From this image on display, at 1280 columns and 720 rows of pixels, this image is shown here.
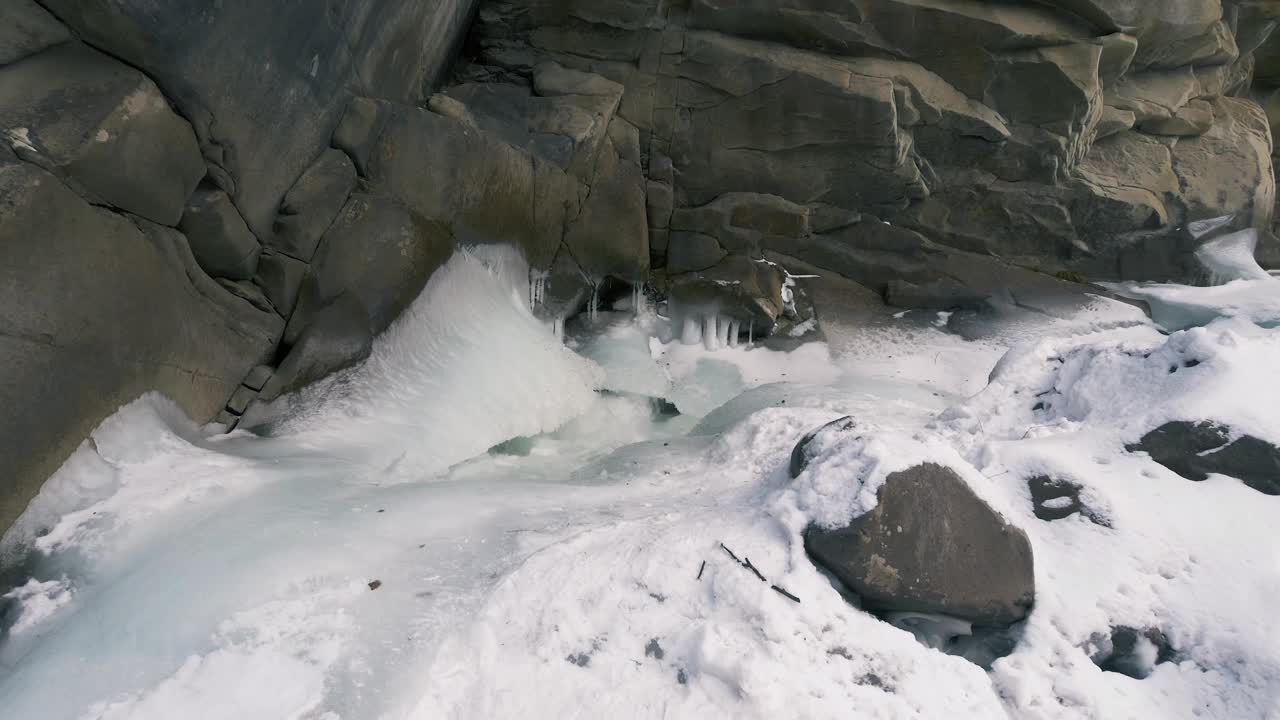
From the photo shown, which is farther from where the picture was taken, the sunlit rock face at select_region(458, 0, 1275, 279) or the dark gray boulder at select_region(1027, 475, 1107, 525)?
the sunlit rock face at select_region(458, 0, 1275, 279)

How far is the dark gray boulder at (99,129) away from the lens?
3980 mm

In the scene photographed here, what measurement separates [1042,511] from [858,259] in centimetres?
612

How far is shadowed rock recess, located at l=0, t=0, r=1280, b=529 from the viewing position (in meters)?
4.15

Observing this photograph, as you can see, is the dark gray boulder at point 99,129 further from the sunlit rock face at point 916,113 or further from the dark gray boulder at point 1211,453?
the dark gray boulder at point 1211,453

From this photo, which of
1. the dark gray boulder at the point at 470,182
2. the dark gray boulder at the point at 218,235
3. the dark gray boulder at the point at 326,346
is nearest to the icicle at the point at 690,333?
the dark gray boulder at the point at 470,182

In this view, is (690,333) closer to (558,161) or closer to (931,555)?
(558,161)

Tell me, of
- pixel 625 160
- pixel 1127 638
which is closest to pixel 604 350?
pixel 625 160

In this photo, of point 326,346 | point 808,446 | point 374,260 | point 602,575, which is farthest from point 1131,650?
point 374,260

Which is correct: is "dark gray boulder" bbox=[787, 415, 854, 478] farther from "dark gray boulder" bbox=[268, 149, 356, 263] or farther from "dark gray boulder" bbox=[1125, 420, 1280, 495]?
"dark gray boulder" bbox=[268, 149, 356, 263]

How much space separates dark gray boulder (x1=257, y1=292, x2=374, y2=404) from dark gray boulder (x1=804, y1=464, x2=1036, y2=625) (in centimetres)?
392

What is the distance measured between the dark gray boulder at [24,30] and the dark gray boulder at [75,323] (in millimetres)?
671

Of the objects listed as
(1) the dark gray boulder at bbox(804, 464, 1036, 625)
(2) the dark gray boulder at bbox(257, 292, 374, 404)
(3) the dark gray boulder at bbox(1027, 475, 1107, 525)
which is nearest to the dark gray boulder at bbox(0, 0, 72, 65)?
(2) the dark gray boulder at bbox(257, 292, 374, 404)

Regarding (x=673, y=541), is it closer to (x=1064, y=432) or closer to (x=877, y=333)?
(x=1064, y=432)

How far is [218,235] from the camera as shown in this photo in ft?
16.6
